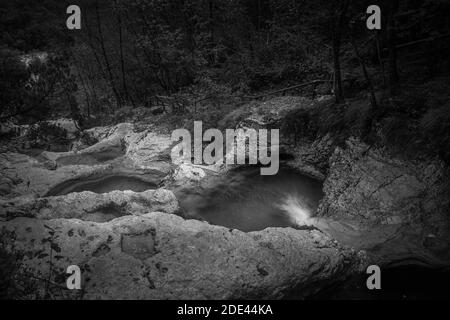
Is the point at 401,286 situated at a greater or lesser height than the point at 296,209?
lesser

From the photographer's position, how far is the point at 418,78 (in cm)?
716

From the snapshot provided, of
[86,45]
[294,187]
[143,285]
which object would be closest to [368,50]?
Answer: [294,187]

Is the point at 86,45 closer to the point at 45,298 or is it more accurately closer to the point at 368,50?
the point at 368,50

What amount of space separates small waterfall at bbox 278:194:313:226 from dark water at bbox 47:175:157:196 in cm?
317

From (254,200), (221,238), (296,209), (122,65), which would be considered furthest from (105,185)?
(122,65)

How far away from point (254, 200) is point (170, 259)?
9.77 ft

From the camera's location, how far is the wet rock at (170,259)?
4203 millimetres

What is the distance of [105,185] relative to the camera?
314 inches

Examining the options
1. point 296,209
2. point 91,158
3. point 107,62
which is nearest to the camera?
point 296,209

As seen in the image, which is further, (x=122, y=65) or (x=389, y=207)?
(x=122, y=65)

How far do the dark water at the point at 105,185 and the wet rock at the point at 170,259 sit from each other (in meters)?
2.63

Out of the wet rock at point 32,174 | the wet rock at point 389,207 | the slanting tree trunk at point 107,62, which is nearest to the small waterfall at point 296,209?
the wet rock at point 389,207

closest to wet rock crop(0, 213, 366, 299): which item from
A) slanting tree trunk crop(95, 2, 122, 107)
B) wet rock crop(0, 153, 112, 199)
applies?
wet rock crop(0, 153, 112, 199)

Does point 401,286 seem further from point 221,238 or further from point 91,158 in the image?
point 91,158
